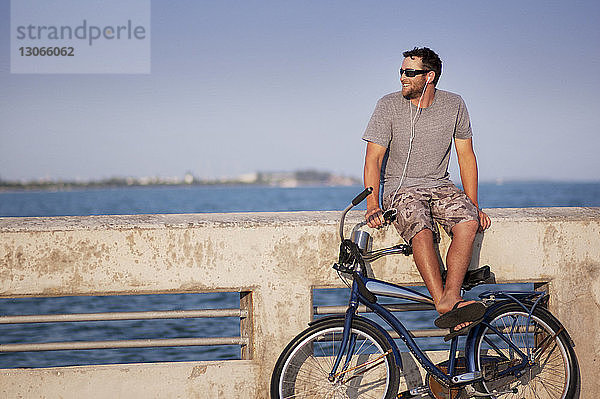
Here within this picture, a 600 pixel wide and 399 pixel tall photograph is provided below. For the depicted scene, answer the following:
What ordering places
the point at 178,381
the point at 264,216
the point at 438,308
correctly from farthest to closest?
the point at 264,216
the point at 178,381
the point at 438,308

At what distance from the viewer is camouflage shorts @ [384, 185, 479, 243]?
4.18 m

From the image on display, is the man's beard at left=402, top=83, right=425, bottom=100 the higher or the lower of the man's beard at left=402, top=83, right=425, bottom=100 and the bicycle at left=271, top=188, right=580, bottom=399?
the higher

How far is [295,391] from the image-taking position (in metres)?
4.14

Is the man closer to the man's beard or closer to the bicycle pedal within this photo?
the man's beard

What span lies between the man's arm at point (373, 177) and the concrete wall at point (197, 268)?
0.18 meters

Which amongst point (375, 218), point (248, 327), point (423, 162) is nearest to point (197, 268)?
point (248, 327)

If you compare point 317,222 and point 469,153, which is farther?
point 469,153

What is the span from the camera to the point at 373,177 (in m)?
4.33

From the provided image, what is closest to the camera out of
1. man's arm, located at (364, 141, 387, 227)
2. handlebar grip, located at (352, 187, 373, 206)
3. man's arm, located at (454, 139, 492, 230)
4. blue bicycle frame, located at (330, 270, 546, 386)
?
handlebar grip, located at (352, 187, 373, 206)

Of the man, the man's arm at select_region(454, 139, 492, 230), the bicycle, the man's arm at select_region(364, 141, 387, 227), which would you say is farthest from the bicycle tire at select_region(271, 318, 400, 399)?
the man's arm at select_region(454, 139, 492, 230)

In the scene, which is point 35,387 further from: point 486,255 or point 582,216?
point 582,216

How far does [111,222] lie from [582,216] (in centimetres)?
289

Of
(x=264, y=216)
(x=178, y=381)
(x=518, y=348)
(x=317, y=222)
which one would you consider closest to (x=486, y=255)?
(x=518, y=348)

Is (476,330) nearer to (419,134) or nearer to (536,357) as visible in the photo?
(536,357)
